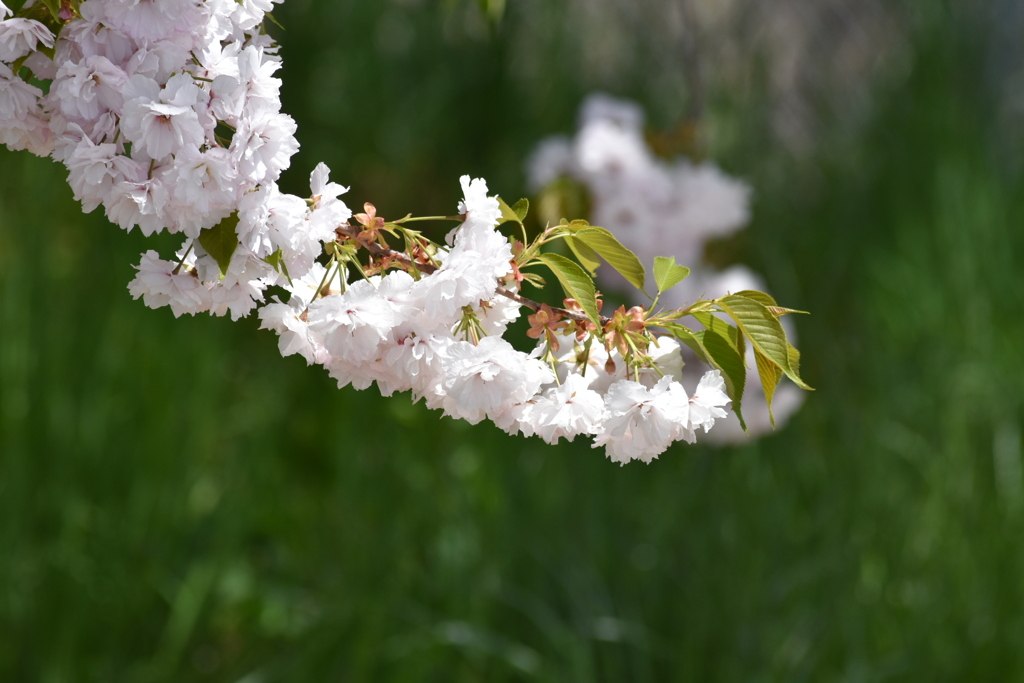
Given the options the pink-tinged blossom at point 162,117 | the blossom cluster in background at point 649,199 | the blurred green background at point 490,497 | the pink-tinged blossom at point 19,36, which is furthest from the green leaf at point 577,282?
the blossom cluster in background at point 649,199

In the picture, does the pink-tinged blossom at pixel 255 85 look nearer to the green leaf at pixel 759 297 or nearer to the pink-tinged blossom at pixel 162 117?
the pink-tinged blossom at pixel 162 117

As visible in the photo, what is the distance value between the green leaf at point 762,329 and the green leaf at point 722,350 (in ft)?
0.04

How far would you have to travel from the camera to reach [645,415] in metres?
0.53

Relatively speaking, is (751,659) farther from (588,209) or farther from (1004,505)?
(588,209)

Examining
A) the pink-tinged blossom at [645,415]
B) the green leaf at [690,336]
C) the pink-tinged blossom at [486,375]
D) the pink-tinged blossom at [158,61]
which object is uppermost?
the pink-tinged blossom at [158,61]

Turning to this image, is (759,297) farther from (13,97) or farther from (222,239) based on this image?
(13,97)

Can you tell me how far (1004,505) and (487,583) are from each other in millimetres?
1093

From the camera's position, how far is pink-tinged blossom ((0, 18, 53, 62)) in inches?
19.4

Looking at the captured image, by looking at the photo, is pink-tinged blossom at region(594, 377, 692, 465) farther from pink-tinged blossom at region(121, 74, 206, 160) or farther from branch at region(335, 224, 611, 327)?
pink-tinged blossom at region(121, 74, 206, 160)

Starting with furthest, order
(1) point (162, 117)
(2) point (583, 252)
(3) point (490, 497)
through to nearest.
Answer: (3) point (490, 497)
(2) point (583, 252)
(1) point (162, 117)

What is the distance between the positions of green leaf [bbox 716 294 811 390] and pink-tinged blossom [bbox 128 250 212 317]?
0.34 m

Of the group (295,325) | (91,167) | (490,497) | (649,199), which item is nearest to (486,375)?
(295,325)

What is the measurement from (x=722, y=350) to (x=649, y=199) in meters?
1.30

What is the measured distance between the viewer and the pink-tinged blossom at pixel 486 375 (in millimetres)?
509
